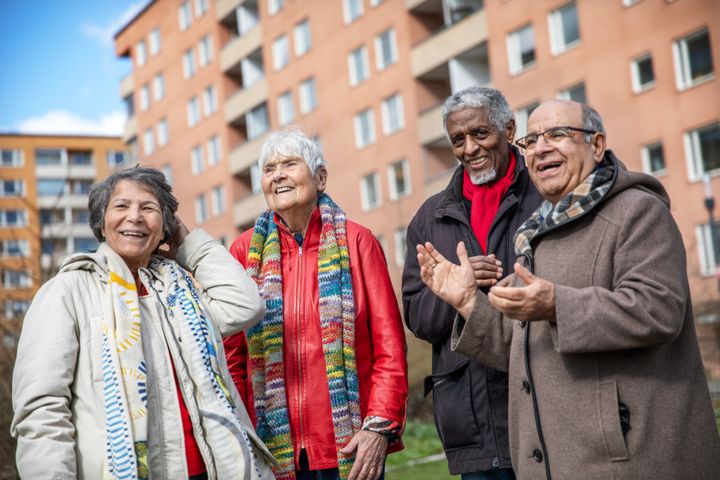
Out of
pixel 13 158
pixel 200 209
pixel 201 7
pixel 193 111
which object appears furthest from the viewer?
pixel 13 158

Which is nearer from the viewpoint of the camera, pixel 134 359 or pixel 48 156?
pixel 134 359

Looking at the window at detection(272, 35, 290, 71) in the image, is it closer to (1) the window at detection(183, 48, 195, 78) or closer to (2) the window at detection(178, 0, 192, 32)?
(1) the window at detection(183, 48, 195, 78)

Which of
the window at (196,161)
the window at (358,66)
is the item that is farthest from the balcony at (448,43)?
the window at (196,161)

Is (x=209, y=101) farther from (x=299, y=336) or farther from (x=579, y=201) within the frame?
(x=579, y=201)

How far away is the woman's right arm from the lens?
3467 mm

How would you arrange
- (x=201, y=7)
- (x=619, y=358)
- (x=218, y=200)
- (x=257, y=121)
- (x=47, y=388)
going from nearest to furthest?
(x=619, y=358) < (x=47, y=388) < (x=257, y=121) < (x=218, y=200) < (x=201, y=7)

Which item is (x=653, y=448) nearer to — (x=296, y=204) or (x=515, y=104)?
(x=296, y=204)

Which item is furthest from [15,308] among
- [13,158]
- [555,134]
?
[13,158]

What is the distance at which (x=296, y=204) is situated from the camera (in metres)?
4.71

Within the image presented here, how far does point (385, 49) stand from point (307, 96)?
221 inches

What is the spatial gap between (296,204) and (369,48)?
3065 centimetres

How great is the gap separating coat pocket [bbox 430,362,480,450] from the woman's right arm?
1.70m

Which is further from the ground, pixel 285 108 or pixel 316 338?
pixel 285 108

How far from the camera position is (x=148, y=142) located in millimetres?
52000
